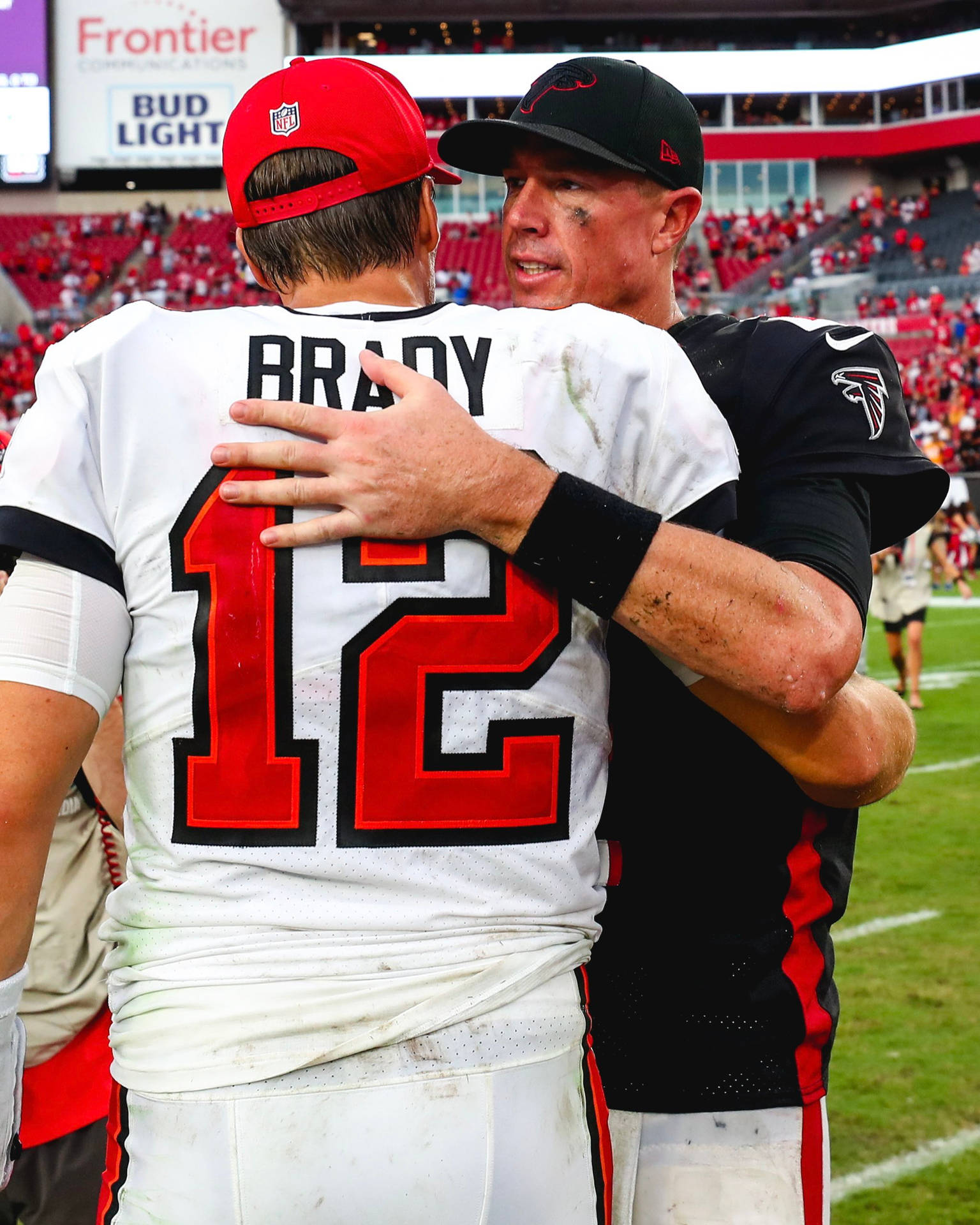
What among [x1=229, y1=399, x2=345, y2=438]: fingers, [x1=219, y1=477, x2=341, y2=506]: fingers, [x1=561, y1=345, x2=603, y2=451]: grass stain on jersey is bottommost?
[x1=219, y1=477, x2=341, y2=506]: fingers

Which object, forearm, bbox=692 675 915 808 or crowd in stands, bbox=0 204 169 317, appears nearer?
forearm, bbox=692 675 915 808

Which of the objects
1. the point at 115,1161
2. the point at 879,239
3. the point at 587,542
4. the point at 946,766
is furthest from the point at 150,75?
the point at 115,1161

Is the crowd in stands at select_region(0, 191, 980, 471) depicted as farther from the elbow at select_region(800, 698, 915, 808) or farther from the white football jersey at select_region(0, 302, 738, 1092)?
the white football jersey at select_region(0, 302, 738, 1092)

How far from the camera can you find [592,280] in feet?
7.84

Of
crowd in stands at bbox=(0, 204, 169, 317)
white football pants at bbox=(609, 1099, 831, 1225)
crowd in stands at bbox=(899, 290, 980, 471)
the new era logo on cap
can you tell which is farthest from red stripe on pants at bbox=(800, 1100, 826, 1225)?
crowd in stands at bbox=(0, 204, 169, 317)

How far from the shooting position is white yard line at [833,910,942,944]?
574 centimetres

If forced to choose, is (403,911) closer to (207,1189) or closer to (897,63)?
(207,1189)

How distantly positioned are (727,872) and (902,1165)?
7.46 ft

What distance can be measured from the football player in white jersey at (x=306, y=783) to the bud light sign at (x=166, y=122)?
3832 centimetres

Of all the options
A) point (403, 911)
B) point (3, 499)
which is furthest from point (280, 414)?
point (403, 911)

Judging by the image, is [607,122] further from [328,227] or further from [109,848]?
[109,848]

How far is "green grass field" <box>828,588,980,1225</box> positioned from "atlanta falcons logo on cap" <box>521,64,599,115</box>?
287 cm

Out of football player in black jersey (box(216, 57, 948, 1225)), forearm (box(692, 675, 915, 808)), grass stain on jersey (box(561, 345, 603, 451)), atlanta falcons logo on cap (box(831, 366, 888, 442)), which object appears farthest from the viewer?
atlanta falcons logo on cap (box(831, 366, 888, 442))

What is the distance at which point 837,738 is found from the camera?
1.73 m
